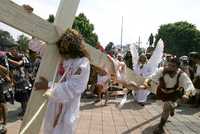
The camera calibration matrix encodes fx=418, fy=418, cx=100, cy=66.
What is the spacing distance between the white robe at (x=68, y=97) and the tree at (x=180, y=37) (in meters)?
79.1

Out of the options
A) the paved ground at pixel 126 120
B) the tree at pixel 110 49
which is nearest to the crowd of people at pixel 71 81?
the paved ground at pixel 126 120

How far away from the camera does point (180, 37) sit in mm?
92188

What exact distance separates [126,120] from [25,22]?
6.72 metres

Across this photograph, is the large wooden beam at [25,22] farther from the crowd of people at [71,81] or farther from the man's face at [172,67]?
the man's face at [172,67]

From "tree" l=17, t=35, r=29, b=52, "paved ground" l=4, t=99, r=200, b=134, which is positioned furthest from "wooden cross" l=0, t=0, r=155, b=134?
"paved ground" l=4, t=99, r=200, b=134

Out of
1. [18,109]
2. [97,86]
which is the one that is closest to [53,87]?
[18,109]

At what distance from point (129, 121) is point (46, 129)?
5487mm

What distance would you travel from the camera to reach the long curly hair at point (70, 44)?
391 cm

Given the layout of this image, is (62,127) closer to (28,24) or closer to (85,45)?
(85,45)

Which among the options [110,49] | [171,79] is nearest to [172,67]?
[171,79]

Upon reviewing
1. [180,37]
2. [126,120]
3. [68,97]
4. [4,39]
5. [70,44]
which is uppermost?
[180,37]

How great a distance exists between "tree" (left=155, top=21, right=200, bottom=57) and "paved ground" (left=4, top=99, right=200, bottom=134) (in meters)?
71.5

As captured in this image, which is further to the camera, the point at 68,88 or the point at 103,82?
the point at 103,82

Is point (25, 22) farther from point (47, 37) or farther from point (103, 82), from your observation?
point (103, 82)
